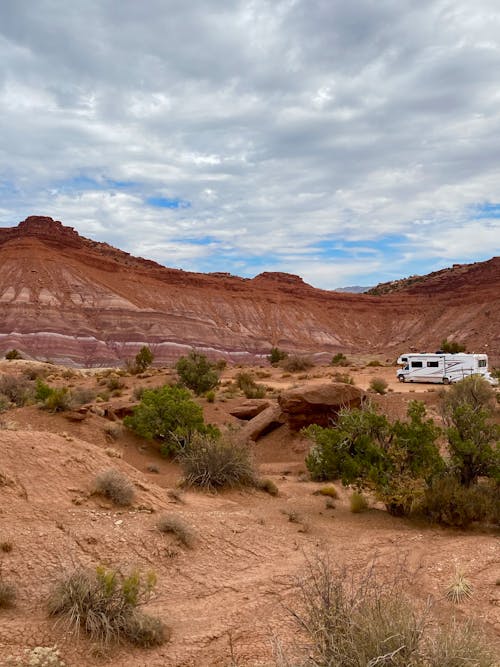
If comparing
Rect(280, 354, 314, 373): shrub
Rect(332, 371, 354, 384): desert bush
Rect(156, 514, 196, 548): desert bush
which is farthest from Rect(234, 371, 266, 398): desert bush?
Rect(156, 514, 196, 548): desert bush

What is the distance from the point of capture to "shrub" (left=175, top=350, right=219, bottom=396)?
28891 millimetres

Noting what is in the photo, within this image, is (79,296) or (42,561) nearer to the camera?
(42,561)

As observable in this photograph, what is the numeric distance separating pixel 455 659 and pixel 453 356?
35.8 meters

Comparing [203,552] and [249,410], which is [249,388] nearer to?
[249,410]

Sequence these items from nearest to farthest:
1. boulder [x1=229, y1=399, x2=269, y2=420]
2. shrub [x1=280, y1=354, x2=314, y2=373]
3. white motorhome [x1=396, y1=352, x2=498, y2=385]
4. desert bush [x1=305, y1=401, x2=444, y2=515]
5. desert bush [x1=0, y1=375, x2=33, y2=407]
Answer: desert bush [x1=305, y1=401, x2=444, y2=515] < boulder [x1=229, y1=399, x2=269, y2=420] < desert bush [x1=0, y1=375, x2=33, y2=407] < white motorhome [x1=396, y1=352, x2=498, y2=385] < shrub [x1=280, y1=354, x2=314, y2=373]

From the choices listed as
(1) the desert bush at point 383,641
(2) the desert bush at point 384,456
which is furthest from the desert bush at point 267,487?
(1) the desert bush at point 383,641

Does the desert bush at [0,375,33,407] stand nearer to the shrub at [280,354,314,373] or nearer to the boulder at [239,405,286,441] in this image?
the boulder at [239,405,286,441]

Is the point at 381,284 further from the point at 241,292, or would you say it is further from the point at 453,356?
the point at 453,356

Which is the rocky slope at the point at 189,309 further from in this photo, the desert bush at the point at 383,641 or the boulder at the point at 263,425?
the desert bush at the point at 383,641

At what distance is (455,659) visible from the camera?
361 cm

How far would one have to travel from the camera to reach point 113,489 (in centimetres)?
961

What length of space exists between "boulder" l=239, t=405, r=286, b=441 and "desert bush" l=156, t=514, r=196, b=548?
36.0 feet

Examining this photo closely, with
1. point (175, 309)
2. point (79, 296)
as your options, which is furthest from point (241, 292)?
point (79, 296)

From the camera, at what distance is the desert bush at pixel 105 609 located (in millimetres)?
5539
